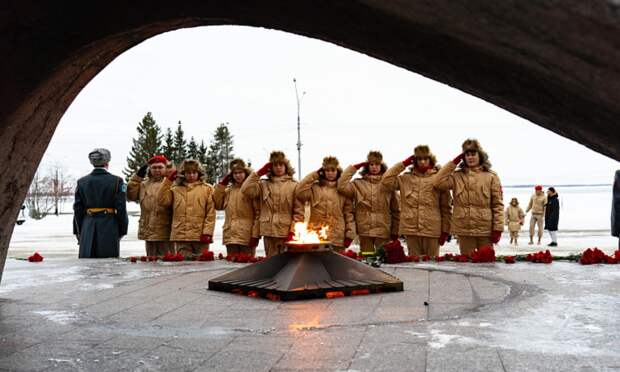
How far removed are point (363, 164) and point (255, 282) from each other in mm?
4541

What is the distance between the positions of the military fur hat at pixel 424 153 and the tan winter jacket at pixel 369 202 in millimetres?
731

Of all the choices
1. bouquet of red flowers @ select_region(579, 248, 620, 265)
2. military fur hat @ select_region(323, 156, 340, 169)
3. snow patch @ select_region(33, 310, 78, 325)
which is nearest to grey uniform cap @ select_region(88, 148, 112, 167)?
military fur hat @ select_region(323, 156, 340, 169)

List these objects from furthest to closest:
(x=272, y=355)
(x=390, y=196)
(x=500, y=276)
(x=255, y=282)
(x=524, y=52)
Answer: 1. (x=390, y=196)
2. (x=500, y=276)
3. (x=255, y=282)
4. (x=272, y=355)
5. (x=524, y=52)

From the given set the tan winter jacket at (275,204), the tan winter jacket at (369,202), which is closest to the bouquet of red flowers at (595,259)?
the tan winter jacket at (369,202)

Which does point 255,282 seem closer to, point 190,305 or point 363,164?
point 190,305

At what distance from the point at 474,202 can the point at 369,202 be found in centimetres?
168

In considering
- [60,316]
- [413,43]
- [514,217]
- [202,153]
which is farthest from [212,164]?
[413,43]

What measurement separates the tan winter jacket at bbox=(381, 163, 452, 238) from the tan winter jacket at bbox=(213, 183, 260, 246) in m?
2.20

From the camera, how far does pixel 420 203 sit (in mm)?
10516

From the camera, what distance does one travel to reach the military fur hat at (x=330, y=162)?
11.2m

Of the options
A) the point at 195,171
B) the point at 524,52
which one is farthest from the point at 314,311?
the point at 195,171

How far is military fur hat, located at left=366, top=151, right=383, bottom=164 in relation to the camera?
11305 mm

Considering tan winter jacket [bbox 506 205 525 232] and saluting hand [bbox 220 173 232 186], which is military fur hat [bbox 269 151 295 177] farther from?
tan winter jacket [bbox 506 205 525 232]

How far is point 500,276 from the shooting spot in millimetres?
8352
